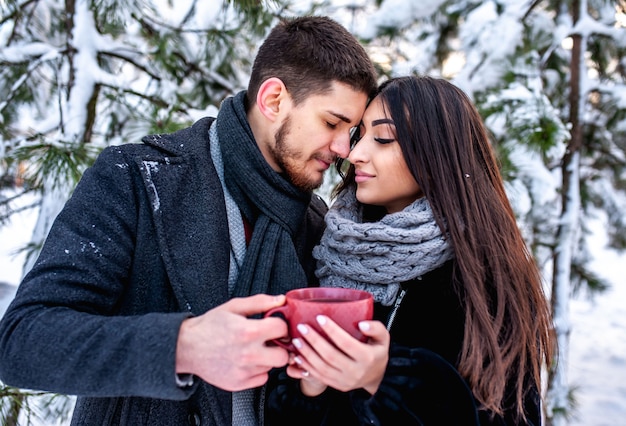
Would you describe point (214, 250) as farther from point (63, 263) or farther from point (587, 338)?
point (587, 338)

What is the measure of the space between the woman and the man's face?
68 mm

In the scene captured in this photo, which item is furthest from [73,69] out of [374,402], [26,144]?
[374,402]

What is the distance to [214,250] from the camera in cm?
122

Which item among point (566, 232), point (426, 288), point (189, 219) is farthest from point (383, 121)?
point (566, 232)

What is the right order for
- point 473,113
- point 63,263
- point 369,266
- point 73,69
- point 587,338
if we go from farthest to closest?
point 587,338 < point 73,69 < point 473,113 < point 369,266 < point 63,263

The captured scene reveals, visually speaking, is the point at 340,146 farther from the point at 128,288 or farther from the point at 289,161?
the point at 128,288

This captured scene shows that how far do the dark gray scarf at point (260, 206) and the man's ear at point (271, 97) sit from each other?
10 centimetres

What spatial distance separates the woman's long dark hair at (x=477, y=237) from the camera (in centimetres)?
108

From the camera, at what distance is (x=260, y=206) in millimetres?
1372

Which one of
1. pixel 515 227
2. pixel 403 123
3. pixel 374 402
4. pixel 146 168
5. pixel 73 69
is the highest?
pixel 73 69

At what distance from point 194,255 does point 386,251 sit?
1.46 ft

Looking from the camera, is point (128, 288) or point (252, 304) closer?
point (252, 304)

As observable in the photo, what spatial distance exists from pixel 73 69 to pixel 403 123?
1309mm

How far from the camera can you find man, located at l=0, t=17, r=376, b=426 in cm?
85
